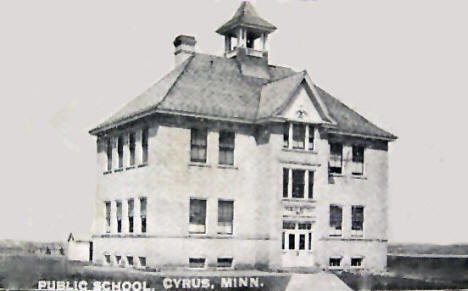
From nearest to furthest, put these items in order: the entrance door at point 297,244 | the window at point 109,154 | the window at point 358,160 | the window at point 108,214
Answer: the entrance door at point 297,244, the window at point 108,214, the window at point 109,154, the window at point 358,160

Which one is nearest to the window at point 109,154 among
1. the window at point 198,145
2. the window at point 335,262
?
the window at point 198,145

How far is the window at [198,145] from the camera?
1577 inches

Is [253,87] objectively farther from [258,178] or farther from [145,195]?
[145,195]

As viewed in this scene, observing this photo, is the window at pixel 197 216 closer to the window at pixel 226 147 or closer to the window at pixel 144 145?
the window at pixel 226 147

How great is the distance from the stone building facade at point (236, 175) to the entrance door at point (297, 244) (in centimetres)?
6

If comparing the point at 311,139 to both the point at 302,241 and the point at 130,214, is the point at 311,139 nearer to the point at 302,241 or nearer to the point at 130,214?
the point at 302,241

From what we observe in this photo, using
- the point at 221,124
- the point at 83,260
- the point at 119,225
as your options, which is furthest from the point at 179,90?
the point at 83,260

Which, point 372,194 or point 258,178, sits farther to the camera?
point 372,194

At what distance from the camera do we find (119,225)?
141ft

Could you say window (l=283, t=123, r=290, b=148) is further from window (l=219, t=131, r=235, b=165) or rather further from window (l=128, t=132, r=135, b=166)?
window (l=128, t=132, r=135, b=166)

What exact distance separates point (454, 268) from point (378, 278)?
5.73 m

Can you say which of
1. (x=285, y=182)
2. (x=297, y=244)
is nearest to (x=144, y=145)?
(x=285, y=182)

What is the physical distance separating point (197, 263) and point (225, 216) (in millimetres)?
3034

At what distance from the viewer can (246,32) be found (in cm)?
4591
